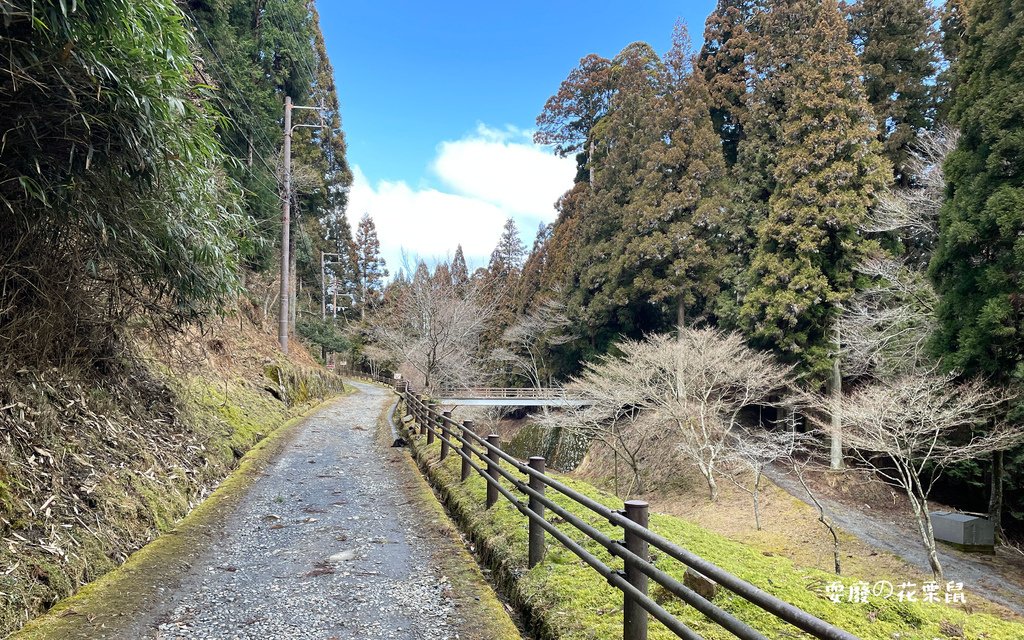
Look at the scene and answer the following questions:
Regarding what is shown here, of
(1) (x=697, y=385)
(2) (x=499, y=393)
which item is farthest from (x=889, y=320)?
(2) (x=499, y=393)

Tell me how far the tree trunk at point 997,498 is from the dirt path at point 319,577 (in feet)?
40.1

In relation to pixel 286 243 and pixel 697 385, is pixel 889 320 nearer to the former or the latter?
pixel 697 385

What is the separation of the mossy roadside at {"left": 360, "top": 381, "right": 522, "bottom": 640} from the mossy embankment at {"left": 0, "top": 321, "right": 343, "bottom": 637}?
229cm

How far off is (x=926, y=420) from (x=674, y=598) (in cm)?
1065

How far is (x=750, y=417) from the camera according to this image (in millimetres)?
20750

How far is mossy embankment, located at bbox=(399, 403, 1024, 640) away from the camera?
2744 mm

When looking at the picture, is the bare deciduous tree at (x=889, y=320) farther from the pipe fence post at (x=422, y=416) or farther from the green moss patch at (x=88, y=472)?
the green moss patch at (x=88, y=472)

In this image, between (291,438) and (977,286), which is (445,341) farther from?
(977,286)

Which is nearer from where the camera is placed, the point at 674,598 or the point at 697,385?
the point at 674,598

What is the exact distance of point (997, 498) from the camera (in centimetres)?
1091

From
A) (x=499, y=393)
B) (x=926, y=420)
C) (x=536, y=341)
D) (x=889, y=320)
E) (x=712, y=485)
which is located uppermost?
(x=889, y=320)

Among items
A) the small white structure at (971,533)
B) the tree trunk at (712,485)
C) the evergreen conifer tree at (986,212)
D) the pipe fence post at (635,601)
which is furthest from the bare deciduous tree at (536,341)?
the pipe fence post at (635,601)

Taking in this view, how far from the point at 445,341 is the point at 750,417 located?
12570 mm

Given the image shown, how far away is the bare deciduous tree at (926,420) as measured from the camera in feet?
31.0
